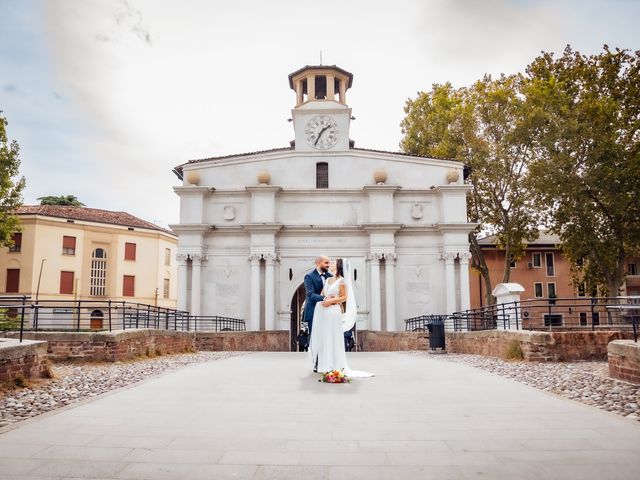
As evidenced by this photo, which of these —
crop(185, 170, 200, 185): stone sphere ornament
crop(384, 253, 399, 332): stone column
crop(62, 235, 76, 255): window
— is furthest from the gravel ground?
crop(62, 235, 76, 255): window

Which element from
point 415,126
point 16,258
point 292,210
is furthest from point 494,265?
point 16,258

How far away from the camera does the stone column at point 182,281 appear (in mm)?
28984

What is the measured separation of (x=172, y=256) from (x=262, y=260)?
28.8 metres

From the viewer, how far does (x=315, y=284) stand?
936 centimetres

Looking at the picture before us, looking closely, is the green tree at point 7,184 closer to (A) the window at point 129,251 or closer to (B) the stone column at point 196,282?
(B) the stone column at point 196,282

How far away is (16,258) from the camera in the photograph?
44938 millimetres

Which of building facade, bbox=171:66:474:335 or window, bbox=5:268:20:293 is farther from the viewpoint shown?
window, bbox=5:268:20:293

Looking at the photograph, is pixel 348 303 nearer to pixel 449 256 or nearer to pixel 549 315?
pixel 549 315

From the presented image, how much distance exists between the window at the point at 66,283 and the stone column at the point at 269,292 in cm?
2576

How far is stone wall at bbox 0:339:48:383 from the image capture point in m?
7.79

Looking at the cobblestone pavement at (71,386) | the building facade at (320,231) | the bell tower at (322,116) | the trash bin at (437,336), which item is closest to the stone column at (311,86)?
the bell tower at (322,116)

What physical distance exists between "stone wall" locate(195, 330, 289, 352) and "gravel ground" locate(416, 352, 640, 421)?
37.4 ft

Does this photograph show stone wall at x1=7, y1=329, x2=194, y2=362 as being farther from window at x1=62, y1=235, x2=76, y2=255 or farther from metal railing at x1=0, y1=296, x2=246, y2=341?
window at x1=62, y1=235, x2=76, y2=255

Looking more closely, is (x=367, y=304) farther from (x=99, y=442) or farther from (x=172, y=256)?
(x=172, y=256)
